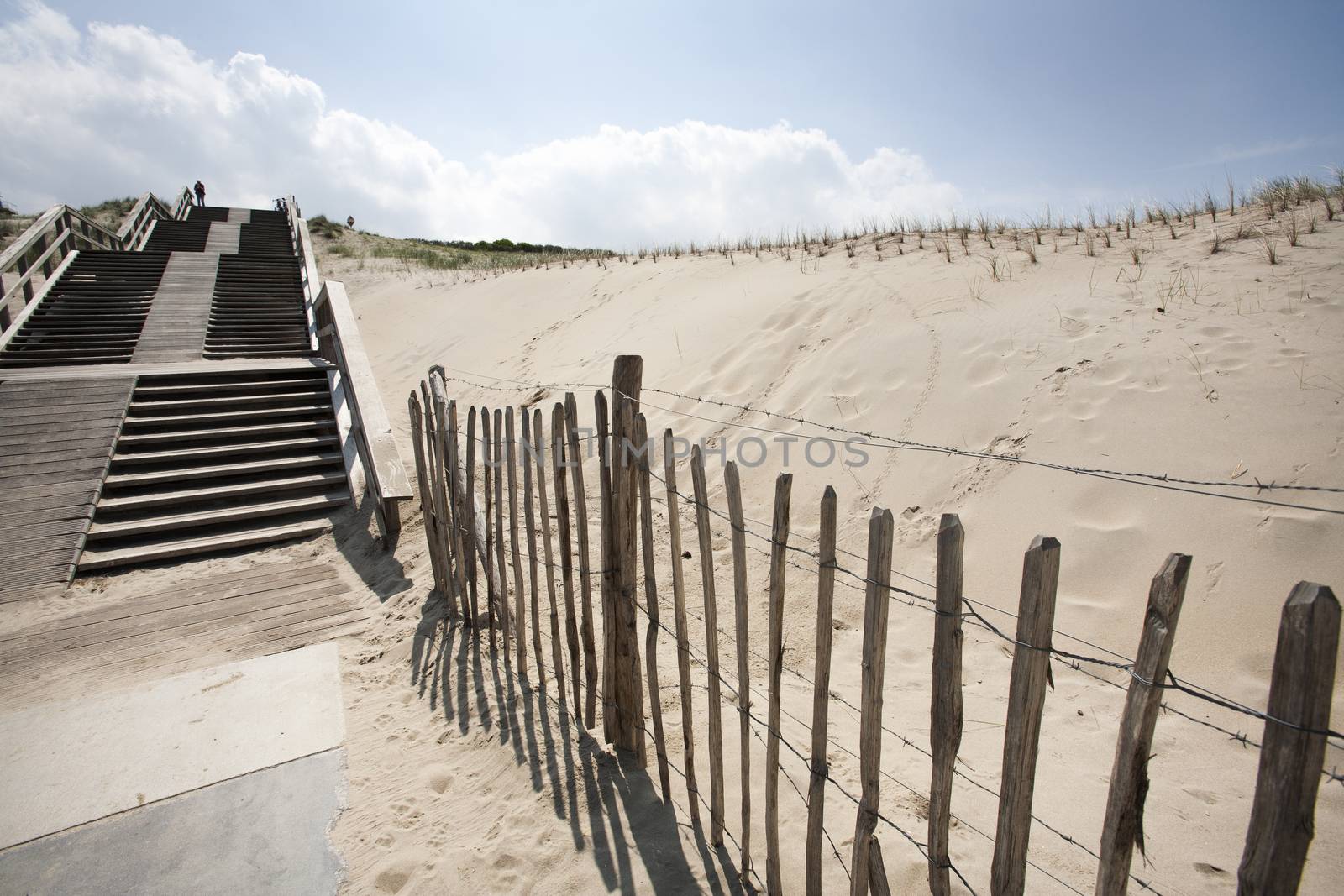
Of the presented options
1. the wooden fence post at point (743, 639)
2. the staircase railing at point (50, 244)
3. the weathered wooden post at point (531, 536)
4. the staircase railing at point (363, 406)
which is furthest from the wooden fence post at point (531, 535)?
the staircase railing at point (50, 244)

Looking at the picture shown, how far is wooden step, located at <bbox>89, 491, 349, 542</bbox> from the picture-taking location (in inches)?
218

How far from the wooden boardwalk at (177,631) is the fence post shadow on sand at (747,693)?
0.86 meters

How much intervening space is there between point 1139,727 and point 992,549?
295cm

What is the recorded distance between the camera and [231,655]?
4.11 meters

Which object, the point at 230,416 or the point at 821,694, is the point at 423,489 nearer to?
the point at 821,694

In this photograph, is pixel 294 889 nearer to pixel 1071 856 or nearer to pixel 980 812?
pixel 980 812

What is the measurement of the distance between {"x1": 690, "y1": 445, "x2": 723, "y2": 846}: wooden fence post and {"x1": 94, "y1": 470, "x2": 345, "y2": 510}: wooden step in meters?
5.40

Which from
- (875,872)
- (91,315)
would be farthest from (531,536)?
(91,315)

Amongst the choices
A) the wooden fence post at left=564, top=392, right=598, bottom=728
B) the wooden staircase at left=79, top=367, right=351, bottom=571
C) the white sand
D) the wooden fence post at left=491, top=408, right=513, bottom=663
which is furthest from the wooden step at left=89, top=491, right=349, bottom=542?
the wooden fence post at left=564, top=392, right=598, bottom=728

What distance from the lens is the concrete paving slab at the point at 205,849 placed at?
8.20ft

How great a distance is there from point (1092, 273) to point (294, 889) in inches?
287

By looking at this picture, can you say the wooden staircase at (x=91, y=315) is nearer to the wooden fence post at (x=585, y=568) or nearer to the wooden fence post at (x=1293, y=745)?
the wooden fence post at (x=585, y=568)

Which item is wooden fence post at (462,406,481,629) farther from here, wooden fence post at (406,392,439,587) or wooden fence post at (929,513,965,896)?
wooden fence post at (929,513,965,896)

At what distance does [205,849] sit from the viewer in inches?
105
